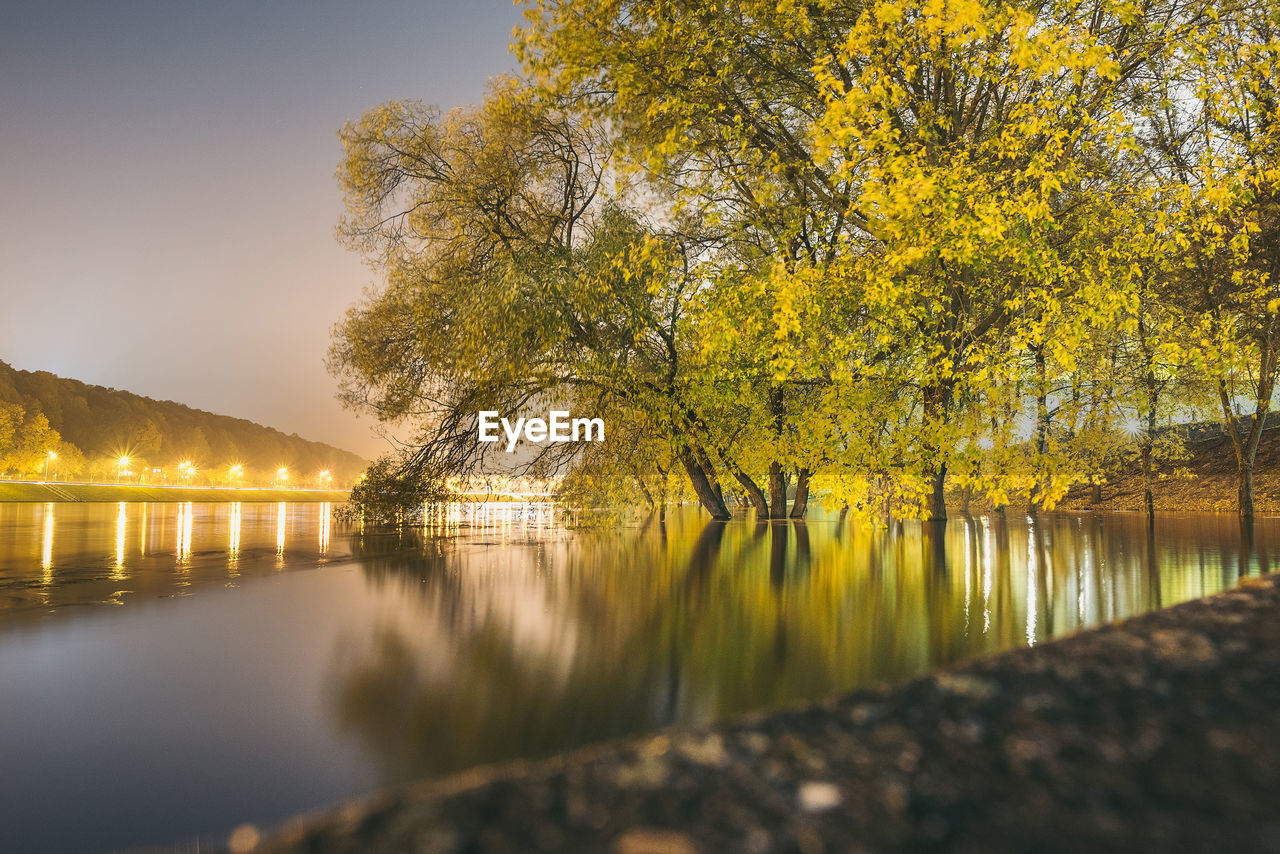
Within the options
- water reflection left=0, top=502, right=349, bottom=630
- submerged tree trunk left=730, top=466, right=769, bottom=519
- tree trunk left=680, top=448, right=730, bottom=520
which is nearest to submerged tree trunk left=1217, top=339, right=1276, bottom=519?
submerged tree trunk left=730, top=466, right=769, bottom=519

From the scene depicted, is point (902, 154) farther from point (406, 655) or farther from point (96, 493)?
point (96, 493)

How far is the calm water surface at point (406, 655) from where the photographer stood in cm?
Result: 330

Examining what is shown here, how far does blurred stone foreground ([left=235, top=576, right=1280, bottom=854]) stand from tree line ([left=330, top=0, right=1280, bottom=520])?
8832 millimetres

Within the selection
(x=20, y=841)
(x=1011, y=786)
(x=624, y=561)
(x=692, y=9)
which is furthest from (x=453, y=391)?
(x=1011, y=786)

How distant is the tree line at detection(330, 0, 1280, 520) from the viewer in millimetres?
11867

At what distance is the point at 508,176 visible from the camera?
2066cm

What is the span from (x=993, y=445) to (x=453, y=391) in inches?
526

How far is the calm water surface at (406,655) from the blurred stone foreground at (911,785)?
0.70 metres

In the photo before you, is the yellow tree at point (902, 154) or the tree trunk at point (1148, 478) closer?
the yellow tree at point (902, 154)

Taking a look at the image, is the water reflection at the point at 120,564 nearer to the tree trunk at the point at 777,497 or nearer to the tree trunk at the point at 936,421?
the tree trunk at the point at 936,421

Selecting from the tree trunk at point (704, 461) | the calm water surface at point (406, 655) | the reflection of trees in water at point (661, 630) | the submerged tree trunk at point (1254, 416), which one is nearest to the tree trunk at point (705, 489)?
the tree trunk at point (704, 461)

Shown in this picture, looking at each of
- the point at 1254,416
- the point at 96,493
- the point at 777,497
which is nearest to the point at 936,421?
the point at 777,497

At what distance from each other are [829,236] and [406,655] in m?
19.4

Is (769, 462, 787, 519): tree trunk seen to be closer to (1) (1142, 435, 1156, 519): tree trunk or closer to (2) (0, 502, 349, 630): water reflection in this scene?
(2) (0, 502, 349, 630): water reflection
